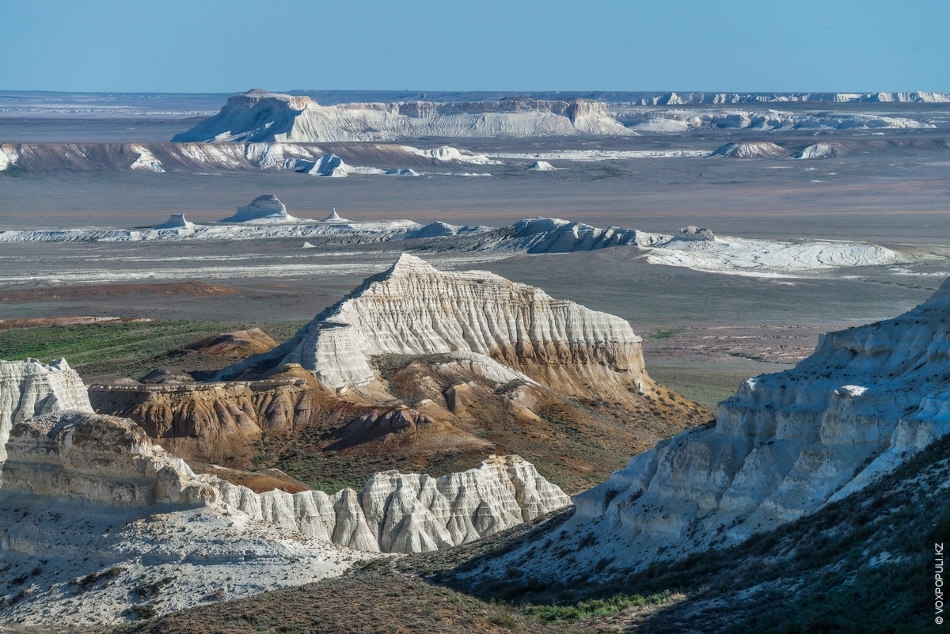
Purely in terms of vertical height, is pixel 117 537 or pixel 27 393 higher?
pixel 27 393

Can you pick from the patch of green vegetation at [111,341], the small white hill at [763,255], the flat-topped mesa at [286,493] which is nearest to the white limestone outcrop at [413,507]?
the flat-topped mesa at [286,493]

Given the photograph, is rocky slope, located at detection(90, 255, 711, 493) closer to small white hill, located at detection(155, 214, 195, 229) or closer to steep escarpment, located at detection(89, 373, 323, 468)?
steep escarpment, located at detection(89, 373, 323, 468)

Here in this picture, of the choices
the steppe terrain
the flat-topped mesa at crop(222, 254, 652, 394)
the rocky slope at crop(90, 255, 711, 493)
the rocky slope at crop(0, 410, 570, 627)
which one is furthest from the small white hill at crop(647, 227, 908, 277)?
the rocky slope at crop(0, 410, 570, 627)

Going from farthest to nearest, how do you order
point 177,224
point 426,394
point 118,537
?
point 177,224
point 426,394
point 118,537

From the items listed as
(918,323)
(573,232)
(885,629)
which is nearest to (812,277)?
(573,232)

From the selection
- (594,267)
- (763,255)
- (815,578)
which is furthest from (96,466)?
(763,255)

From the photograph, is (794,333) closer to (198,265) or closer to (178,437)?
(178,437)

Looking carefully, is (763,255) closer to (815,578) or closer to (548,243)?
(548,243)
